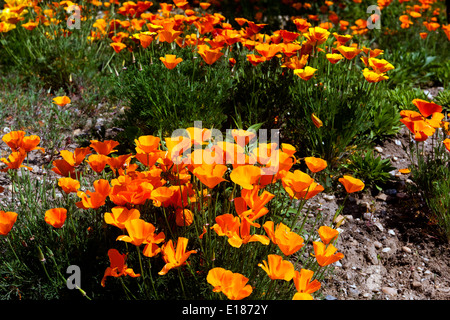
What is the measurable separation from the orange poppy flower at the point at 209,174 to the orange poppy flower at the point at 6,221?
705mm

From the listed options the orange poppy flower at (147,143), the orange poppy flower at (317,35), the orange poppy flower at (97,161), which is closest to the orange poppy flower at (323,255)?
the orange poppy flower at (147,143)

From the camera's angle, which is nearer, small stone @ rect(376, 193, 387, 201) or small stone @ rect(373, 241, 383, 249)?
small stone @ rect(373, 241, 383, 249)

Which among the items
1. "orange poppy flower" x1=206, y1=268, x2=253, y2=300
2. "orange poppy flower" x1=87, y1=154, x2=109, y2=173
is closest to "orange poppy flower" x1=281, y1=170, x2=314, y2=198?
"orange poppy flower" x1=206, y1=268, x2=253, y2=300

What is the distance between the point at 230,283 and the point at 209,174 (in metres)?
0.39

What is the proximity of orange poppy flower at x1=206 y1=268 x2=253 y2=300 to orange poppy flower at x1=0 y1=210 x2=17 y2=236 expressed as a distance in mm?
775

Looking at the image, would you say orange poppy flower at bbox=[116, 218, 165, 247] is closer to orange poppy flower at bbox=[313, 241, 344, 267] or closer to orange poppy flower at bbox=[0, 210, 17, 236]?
orange poppy flower at bbox=[0, 210, 17, 236]

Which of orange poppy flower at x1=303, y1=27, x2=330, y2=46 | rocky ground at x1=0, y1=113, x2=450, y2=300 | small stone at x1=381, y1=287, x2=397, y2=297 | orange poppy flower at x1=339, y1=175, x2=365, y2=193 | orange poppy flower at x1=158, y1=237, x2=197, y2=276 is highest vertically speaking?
orange poppy flower at x1=303, y1=27, x2=330, y2=46

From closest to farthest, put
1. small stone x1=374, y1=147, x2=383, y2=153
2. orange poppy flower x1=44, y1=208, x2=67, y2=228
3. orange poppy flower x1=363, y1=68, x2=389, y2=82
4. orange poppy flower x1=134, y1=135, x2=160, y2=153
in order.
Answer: orange poppy flower x1=44, y1=208, x2=67, y2=228 → orange poppy flower x1=134, y1=135, x2=160, y2=153 → orange poppy flower x1=363, y1=68, x2=389, y2=82 → small stone x1=374, y1=147, x2=383, y2=153

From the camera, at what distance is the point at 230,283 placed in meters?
1.45

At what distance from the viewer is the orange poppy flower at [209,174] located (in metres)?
1.57

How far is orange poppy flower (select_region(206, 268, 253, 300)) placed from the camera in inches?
56.3

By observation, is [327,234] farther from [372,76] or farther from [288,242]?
[372,76]

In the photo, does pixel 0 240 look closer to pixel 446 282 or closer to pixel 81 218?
pixel 81 218
